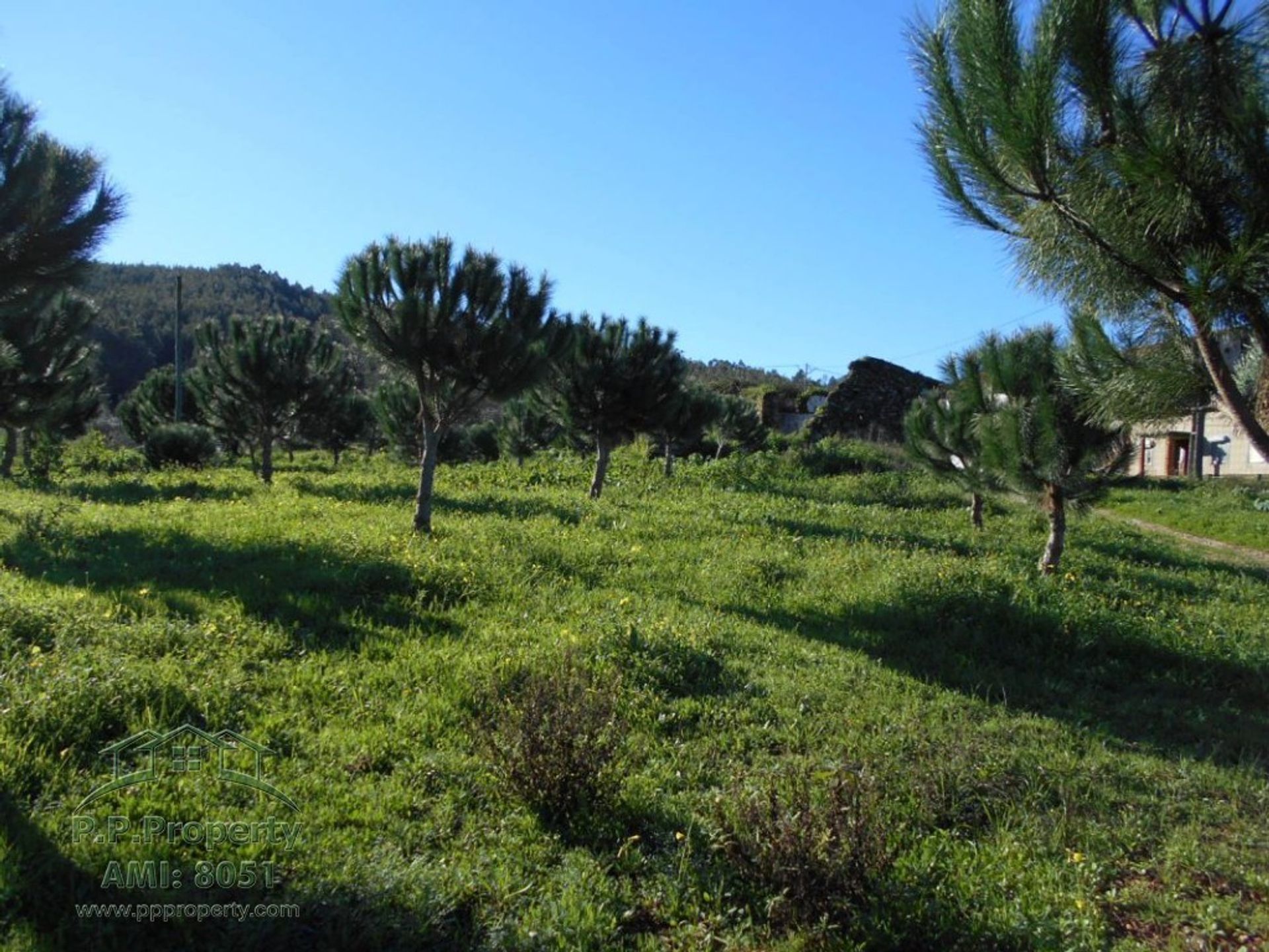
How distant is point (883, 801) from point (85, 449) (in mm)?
24620

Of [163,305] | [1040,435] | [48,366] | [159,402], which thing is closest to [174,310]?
[159,402]

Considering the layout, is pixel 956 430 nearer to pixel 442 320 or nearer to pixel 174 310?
pixel 442 320

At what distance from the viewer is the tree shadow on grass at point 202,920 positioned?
270 centimetres

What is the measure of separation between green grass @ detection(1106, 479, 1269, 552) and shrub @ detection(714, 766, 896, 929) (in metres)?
12.8

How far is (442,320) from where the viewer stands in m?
9.91

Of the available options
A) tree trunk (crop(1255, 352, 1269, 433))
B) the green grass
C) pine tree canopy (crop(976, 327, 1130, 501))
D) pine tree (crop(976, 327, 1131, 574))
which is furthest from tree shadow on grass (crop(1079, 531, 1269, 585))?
tree trunk (crop(1255, 352, 1269, 433))

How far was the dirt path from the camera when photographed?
13581 millimetres

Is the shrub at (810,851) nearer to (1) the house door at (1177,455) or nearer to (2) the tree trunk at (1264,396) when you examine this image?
(2) the tree trunk at (1264,396)

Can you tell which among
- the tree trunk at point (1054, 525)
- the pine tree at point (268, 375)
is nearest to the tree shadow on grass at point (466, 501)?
the pine tree at point (268, 375)

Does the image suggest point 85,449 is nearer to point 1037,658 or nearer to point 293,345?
point 293,345

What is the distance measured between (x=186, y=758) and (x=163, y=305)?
72451mm

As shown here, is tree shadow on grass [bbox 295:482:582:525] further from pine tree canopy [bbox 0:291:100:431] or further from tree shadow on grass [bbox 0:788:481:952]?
tree shadow on grass [bbox 0:788:481:952]

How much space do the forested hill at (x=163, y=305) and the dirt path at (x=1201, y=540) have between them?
3559cm

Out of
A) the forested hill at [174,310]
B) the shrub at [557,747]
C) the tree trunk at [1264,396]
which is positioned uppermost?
the forested hill at [174,310]
